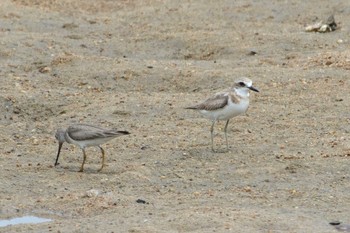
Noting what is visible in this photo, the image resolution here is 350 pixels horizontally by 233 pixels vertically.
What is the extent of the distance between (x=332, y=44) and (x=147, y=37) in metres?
2.93

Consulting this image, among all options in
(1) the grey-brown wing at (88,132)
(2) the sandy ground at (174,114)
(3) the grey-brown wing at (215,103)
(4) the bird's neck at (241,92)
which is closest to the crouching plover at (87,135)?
(1) the grey-brown wing at (88,132)

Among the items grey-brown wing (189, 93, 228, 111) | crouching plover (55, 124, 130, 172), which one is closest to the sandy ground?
crouching plover (55, 124, 130, 172)

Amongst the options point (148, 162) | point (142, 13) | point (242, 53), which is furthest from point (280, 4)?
point (148, 162)

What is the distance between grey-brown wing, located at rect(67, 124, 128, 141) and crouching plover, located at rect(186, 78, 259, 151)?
138cm

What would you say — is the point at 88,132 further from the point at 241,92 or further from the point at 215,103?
the point at 241,92

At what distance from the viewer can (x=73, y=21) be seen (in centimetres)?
1812

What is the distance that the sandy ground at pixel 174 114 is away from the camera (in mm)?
9148

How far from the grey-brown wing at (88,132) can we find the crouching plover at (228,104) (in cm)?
138

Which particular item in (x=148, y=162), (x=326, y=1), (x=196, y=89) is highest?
(x=326, y=1)

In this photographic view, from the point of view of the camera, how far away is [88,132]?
33.9ft

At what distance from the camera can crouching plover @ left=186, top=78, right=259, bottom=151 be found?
11.2 metres

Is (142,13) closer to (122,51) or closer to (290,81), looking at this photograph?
(122,51)

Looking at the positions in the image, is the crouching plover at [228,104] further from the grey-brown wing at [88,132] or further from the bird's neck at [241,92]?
the grey-brown wing at [88,132]

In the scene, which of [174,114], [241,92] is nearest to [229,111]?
[241,92]
